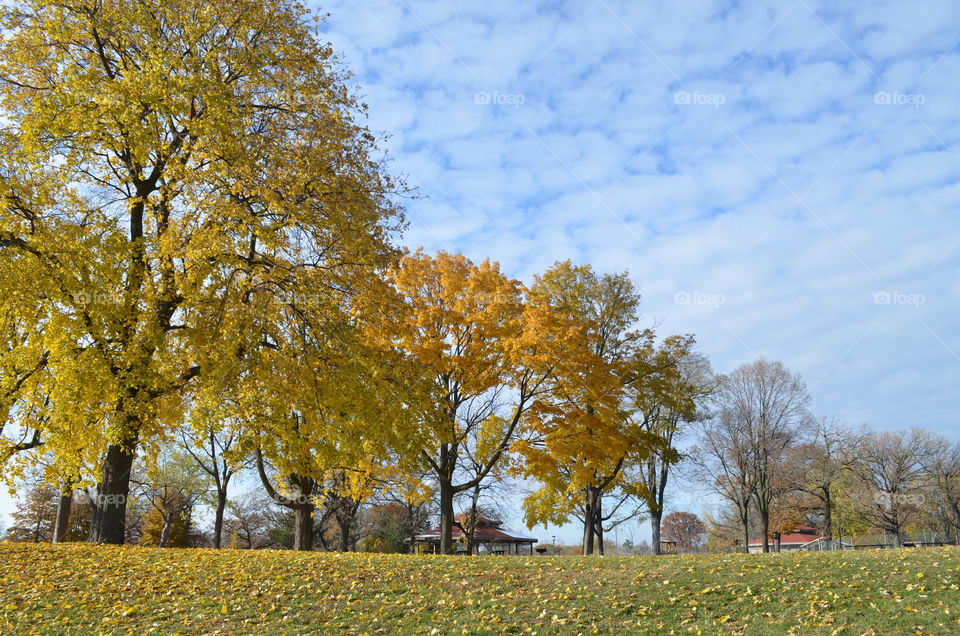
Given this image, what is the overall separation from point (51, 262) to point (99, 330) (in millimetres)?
1535

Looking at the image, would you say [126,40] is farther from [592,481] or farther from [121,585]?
[592,481]

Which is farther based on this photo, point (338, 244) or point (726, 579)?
point (338, 244)

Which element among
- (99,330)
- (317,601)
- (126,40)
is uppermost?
(126,40)

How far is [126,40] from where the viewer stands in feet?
44.5

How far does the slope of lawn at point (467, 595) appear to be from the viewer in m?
8.50

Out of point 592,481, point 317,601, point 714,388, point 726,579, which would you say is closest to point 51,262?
point 317,601

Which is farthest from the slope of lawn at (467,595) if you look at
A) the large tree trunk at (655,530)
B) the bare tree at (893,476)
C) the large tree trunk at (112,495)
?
the bare tree at (893,476)

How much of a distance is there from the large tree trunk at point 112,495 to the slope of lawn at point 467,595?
1.55 m

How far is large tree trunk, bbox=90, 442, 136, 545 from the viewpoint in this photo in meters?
14.2

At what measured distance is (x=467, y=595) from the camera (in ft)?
33.3

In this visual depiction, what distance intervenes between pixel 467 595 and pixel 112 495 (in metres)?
9.28

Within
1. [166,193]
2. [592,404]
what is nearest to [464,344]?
[592,404]

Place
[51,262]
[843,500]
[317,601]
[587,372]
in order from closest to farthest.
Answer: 1. [317,601]
2. [51,262]
3. [587,372]
4. [843,500]

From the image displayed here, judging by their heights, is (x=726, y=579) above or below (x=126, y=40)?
below
